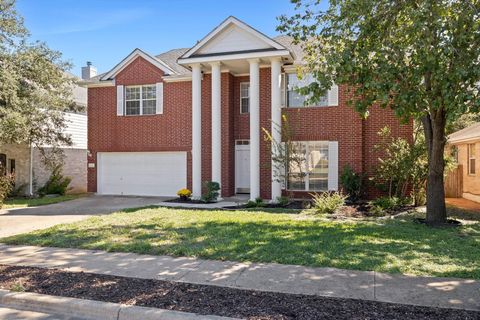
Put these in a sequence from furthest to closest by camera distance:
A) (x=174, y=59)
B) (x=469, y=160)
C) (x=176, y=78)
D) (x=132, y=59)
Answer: (x=174, y=59), (x=132, y=59), (x=176, y=78), (x=469, y=160)

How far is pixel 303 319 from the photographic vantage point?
413cm

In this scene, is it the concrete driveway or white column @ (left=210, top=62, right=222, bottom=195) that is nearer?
the concrete driveway

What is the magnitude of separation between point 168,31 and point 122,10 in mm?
2475

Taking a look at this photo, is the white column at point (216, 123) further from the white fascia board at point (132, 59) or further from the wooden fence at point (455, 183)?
the wooden fence at point (455, 183)

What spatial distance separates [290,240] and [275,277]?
87.1 inches

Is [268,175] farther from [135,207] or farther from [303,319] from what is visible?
[303,319]

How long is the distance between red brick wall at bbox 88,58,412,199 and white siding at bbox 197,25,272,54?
1.62m

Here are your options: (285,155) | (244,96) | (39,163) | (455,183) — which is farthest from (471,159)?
(39,163)

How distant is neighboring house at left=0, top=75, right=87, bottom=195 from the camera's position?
18484 millimetres

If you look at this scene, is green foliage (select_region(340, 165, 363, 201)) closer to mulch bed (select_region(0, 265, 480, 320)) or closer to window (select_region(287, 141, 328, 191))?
window (select_region(287, 141, 328, 191))

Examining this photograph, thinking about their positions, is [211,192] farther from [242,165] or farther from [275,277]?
[275,277]

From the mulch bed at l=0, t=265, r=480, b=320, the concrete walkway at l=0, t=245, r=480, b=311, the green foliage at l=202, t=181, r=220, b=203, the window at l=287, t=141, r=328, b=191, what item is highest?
the window at l=287, t=141, r=328, b=191

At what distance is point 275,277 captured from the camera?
5434 millimetres

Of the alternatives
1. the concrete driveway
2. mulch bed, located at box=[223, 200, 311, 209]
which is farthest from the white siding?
the concrete driveway
